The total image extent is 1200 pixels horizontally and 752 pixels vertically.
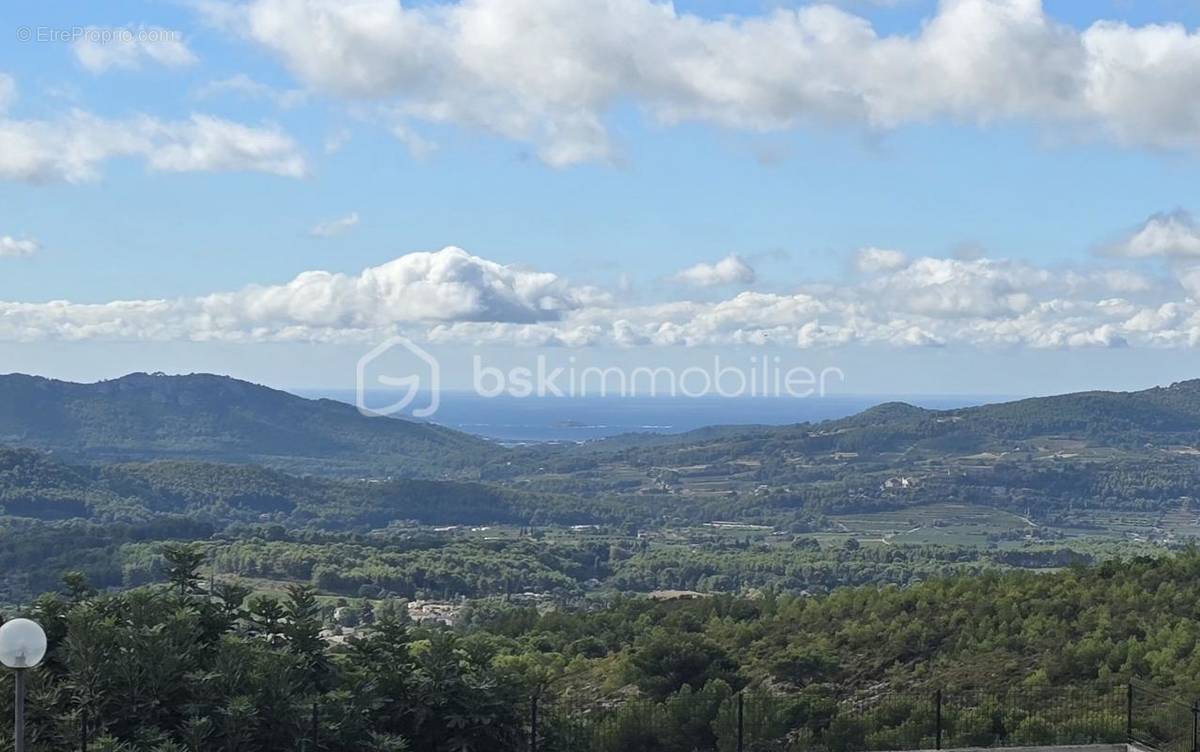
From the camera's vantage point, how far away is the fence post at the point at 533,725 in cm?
1164

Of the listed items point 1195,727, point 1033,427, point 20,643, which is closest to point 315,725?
point 20,643

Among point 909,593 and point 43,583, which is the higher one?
point 909,593

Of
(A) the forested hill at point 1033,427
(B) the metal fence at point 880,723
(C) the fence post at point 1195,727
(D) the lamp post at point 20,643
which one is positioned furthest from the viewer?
(A) the forested hill at point 1033,427

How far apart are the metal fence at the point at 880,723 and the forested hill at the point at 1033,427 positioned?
149 m

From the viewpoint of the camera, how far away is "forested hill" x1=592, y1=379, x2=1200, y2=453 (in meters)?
163

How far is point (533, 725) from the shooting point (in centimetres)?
1159

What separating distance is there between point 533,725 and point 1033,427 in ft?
541

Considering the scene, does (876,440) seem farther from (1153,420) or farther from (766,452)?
(1153,420)

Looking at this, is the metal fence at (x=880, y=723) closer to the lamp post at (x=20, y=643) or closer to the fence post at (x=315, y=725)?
the fence post at (x=315, y=725)

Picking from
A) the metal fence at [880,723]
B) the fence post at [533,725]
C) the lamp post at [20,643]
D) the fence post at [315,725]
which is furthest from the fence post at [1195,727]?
the lamp post at [20,643]

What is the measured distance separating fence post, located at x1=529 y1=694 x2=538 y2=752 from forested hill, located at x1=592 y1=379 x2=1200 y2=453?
513 feet

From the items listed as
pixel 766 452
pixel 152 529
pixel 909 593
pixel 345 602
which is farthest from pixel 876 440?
pixel 909 593

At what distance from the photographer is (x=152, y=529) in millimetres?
90062

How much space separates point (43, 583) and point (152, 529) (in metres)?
20.5
